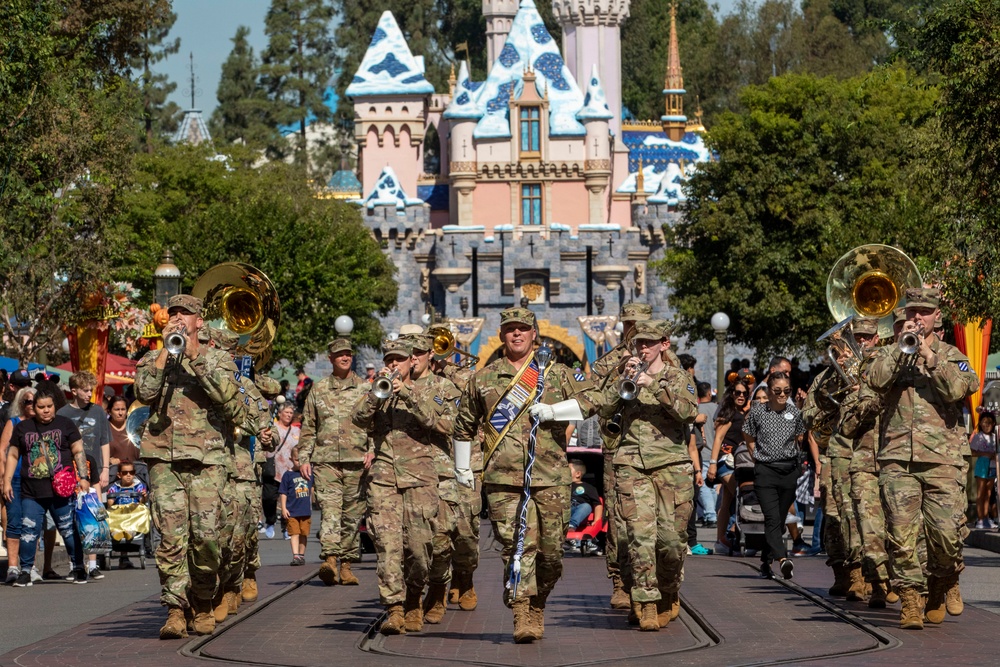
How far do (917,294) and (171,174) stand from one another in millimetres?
50597

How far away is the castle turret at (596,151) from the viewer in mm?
79562

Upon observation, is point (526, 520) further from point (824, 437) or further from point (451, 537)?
point (824, 437)

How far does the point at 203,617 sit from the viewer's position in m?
12.1

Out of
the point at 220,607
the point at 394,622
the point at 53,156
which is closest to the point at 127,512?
the point at 220,607

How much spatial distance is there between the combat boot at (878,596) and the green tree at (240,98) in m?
80.5

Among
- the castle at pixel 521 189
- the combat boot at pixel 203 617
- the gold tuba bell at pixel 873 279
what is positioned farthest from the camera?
the castle at pixel 521 189

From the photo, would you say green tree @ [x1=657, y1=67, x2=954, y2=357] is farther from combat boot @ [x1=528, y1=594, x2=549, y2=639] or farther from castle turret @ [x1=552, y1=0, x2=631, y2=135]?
combat boot @ [x1=528, y1=594, x2=549, y2=639]

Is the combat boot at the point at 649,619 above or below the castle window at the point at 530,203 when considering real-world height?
below

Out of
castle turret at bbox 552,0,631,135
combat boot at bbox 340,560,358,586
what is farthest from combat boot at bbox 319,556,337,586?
castle turret at bbox 552,0,631,135

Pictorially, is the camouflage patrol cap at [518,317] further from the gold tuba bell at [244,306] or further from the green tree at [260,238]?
the green tree at [260,238]

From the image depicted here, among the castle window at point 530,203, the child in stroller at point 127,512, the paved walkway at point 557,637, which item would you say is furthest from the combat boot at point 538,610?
the castle window at point 530,203

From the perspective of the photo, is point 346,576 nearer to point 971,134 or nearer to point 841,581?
point 841,581

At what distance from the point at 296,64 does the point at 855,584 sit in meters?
83.4

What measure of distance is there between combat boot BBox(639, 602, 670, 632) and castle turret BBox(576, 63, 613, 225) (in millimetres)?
67338
